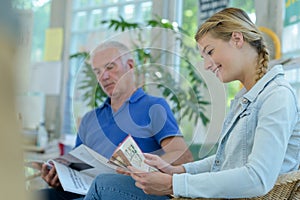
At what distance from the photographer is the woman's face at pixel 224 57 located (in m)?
1.10

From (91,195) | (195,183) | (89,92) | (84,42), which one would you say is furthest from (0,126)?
(84,42)

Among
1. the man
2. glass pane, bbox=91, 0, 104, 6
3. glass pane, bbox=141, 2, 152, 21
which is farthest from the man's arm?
glass pane, bbox=91, 0, 104, 6

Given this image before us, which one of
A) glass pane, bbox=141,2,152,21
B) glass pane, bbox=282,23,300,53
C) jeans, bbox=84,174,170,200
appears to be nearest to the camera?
jeans, bbox=84,174,170,200

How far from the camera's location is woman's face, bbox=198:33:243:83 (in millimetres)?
1104

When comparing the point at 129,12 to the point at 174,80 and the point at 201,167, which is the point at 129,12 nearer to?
the point at 174,80

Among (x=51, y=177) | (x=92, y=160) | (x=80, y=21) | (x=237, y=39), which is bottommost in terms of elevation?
(x=51, y=177)

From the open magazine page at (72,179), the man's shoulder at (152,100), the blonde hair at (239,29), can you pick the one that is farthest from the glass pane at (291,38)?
the open magazine page at (72,179)

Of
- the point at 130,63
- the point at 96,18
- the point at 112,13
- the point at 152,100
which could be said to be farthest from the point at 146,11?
the point at 152,100

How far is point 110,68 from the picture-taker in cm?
159

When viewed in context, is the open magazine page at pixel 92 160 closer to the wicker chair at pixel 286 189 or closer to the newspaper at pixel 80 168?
the newspaper at pixel 80 168

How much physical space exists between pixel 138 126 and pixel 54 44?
98.4 inches

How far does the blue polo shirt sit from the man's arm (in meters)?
0.02

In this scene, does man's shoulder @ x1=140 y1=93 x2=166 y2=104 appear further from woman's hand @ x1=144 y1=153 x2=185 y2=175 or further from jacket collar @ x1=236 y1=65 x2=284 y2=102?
jacket collar @ x1=236 y1=65 x2=284 y2=102

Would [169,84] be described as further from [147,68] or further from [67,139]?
[67,139]
